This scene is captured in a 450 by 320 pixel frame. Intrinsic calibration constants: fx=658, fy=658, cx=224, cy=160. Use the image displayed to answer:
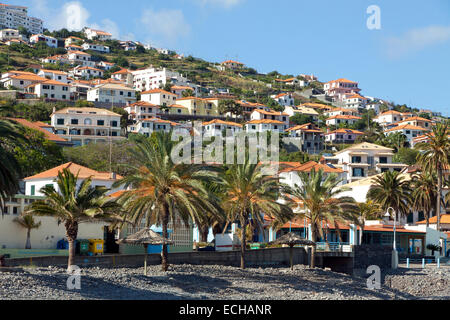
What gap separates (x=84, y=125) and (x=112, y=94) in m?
44.8

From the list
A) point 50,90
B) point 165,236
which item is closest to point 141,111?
point 50,90

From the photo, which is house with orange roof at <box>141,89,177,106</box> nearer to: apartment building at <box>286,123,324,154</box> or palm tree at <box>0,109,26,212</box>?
apartment building at <box>286,123,324,154</box>

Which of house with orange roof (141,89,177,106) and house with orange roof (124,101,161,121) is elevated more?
house with orange roof (141,89,177,106)

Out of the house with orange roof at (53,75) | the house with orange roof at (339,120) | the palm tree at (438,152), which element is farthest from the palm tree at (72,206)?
the house with orange roof at (339,120)

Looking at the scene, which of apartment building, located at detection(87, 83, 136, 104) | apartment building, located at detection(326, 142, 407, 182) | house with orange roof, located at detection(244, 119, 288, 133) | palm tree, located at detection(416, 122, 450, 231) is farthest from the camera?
apartment building, located at detection(87, 83, 136, 104)

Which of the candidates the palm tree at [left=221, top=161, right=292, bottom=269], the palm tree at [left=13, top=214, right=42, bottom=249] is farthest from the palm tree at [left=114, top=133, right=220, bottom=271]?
the palm tree at [left=13, top=214, right=42, bottom=249]

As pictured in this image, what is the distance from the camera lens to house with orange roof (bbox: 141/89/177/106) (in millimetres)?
183250

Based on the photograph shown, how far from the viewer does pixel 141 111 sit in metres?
163

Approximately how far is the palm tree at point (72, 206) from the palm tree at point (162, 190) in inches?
106

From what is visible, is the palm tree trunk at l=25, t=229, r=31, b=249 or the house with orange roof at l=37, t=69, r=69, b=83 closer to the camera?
the palm tree trunk at l=25, t=229, r=31, b=249

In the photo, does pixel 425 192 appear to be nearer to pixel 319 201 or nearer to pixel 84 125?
pixel 319 201

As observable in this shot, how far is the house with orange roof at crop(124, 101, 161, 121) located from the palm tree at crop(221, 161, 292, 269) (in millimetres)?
115147

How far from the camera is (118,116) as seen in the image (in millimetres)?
138750
